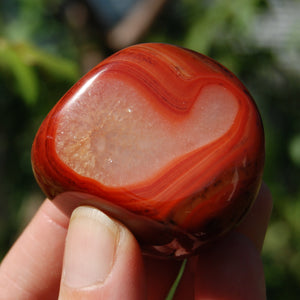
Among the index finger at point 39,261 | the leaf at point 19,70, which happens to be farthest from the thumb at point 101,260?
the leaf at point 19,70

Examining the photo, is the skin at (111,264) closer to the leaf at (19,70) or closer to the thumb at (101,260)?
the thumb at (101,260)

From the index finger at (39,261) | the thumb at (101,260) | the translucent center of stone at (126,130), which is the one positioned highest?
the translucent center of stone at (126,130)

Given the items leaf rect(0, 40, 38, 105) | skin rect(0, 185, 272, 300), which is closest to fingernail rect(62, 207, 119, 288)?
skin rect(0, 185, 272, 300)

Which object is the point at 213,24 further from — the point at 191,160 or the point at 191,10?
the point at 191,160

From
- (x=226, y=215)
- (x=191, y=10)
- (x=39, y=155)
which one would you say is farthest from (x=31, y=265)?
(x=191, y=10)

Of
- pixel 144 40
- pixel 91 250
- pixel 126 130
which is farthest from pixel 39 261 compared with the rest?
pixel 144 40

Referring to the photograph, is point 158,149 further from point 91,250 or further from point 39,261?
point 39,261

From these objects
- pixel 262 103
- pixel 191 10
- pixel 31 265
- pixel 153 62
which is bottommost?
pixel 262 103
